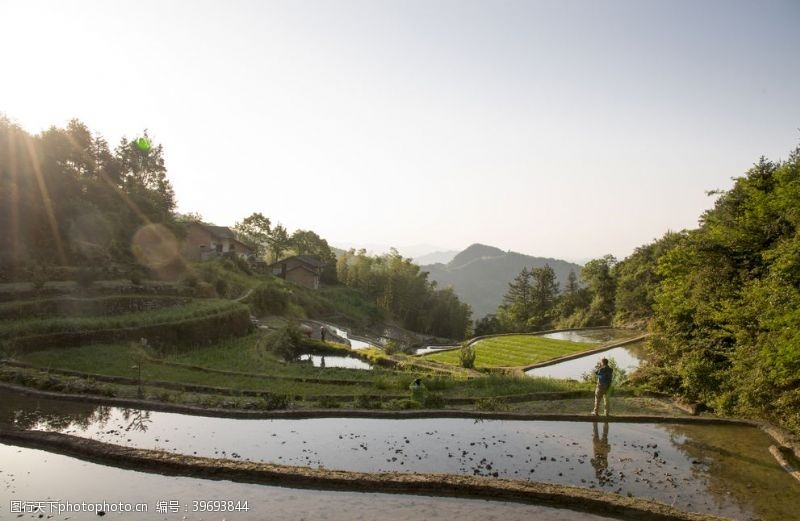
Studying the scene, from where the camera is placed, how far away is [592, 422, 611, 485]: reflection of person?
37.8 ft

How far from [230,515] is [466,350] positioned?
22310mm

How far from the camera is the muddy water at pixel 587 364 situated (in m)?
26.7

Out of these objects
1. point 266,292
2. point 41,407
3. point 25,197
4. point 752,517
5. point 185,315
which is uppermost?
point 25,197

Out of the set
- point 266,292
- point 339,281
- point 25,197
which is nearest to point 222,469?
point 25,197

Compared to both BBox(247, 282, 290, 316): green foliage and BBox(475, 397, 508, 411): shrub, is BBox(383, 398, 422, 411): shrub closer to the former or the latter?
BBox(475, 397, 508, 411): shrub

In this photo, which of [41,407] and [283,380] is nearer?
[41,407]

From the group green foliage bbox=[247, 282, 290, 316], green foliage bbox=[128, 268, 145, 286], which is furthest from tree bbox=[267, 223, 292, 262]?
green foliage bbox=[128, 268, 145, 286]

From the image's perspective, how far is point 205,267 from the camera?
52.1 meters

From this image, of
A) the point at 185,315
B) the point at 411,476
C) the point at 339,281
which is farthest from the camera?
the point at 339,281

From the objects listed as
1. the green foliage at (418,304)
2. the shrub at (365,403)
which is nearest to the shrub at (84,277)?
the shrub at (365,403)

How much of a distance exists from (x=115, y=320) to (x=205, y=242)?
4193cm

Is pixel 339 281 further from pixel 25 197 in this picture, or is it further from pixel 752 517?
pixel 752 517

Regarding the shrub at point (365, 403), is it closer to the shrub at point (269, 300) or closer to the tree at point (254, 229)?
the shrub at point (269, 300)

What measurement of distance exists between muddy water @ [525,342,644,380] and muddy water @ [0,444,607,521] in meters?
16.3
